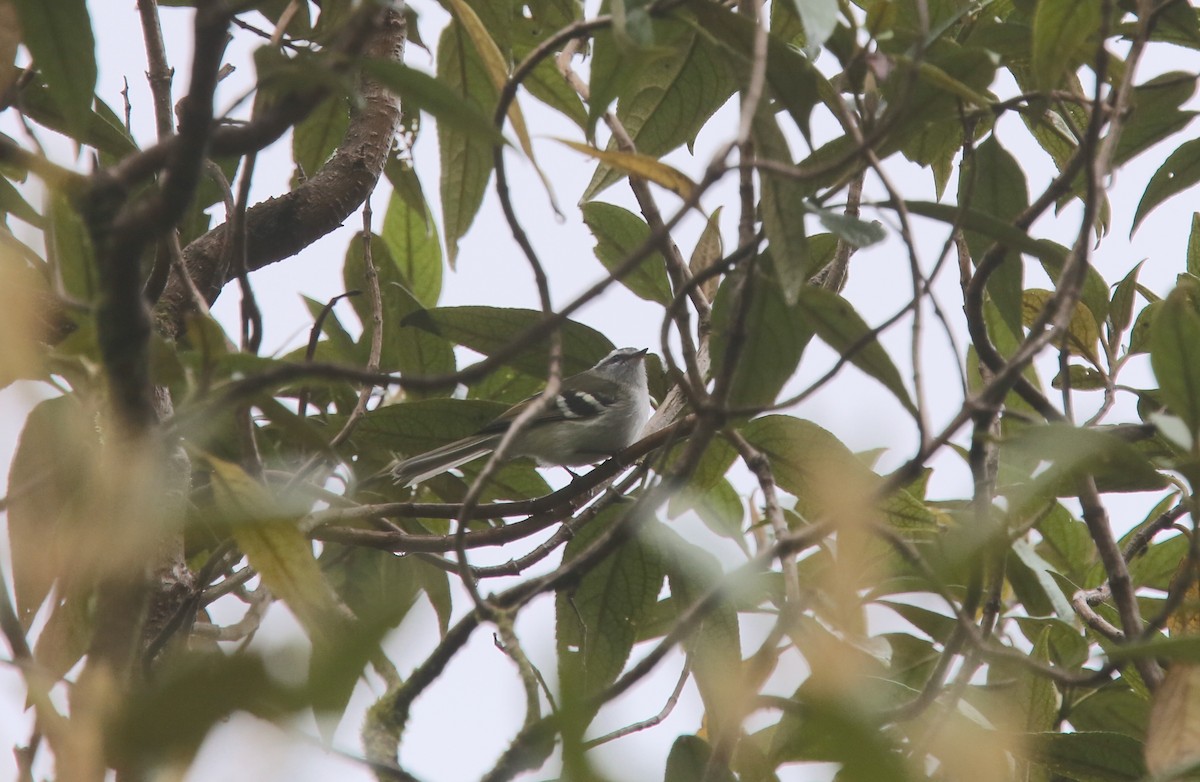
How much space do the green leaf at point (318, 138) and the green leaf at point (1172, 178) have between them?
170 centimetres

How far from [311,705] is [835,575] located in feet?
1.36

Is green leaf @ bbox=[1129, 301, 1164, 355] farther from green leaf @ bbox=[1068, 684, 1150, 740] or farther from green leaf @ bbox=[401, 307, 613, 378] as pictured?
green leaf @ bbox=[401, 307, 613, 378]

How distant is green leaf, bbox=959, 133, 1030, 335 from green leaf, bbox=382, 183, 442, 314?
1.53 metres

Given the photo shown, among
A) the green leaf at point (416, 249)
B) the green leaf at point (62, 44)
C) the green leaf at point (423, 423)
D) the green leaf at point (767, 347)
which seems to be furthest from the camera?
the green leaf at point (416, 249)

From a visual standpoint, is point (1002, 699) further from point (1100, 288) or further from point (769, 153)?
point (769, 153)

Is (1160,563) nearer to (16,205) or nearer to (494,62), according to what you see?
(494,62)

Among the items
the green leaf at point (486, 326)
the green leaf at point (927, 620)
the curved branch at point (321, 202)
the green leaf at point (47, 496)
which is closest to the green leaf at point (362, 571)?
the green leaf at point (486, 326)

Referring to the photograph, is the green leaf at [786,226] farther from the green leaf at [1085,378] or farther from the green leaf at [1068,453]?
the green leaf at [1085,378]

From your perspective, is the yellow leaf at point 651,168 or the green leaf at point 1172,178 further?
the green leaf at point 1172,178

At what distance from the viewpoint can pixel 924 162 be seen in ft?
8.13

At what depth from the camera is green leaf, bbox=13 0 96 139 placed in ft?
4.09

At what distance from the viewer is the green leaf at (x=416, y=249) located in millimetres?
3018

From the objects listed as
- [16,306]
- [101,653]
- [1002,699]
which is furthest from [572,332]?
[101,653]

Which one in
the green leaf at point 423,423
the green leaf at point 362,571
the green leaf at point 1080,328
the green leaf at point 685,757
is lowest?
the green leaf at point 685,757
